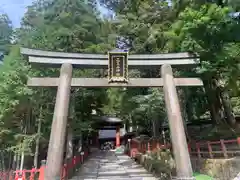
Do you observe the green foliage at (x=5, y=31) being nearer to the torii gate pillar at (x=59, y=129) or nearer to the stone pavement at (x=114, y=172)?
the stone pavement at (x=114, y=172)

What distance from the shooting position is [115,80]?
758 cm

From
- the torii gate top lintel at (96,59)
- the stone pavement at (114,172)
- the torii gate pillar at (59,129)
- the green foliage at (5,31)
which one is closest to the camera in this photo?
the torii gate pillar at (59,129)

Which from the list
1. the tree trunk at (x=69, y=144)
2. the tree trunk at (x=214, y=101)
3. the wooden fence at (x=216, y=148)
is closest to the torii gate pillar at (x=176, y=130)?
the wooden fence at (x=216, y=148)

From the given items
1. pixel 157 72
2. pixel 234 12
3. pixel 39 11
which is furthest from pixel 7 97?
pixel 234 12

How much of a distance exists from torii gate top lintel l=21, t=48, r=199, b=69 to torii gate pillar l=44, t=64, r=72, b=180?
0.34m

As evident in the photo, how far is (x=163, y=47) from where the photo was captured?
12922 millimetres

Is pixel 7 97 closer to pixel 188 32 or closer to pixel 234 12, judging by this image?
pixel 188 32

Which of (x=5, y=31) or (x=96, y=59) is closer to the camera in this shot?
(x=96, y=59)

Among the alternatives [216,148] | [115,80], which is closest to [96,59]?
[115,80]

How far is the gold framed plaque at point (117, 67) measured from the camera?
7.62 metres

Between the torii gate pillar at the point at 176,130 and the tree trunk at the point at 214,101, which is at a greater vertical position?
the tree trunk at the point at 214,101

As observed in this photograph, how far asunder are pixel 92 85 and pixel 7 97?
5.55 m

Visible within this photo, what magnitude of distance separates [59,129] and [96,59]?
2.83m

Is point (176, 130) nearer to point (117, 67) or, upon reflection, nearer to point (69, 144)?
point (117, 67)
